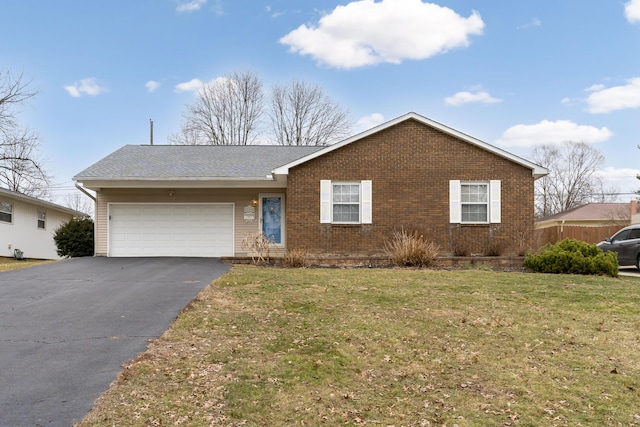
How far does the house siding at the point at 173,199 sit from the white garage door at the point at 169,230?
0.18 metres

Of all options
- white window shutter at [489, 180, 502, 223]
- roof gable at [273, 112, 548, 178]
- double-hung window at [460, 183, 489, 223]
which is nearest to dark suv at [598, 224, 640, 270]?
roof gable at [273, 112, 548, 178]

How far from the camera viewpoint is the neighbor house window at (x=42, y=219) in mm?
24656

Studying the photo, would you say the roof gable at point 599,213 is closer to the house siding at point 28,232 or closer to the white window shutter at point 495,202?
the white window shutter at point 495,202

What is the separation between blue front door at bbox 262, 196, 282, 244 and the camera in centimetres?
1700

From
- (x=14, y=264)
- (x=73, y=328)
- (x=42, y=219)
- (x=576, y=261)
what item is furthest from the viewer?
(x=42, y=219)

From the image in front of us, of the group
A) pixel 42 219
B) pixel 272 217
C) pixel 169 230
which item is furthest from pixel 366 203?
pixel 42 219

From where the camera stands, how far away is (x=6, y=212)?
71.3 feet

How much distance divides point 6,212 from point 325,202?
15621mm

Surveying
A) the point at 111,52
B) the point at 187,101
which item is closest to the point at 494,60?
the point at 111,52

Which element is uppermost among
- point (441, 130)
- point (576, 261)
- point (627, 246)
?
point (441, 130)

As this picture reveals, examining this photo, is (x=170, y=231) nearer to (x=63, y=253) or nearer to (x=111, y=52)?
(x=63, y=253)

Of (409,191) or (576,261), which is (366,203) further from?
(576,261)

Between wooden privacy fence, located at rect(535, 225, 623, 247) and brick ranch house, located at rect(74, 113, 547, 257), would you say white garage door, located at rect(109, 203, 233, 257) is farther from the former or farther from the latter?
wooden privacy fence, located at rect(535, 225, 623, 247)

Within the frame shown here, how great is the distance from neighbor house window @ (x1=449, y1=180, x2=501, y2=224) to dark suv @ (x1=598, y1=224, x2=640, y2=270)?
432 centimetres
